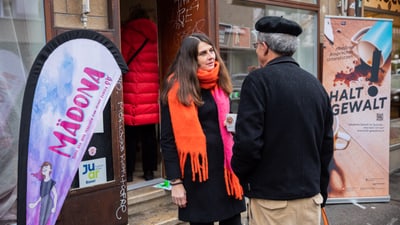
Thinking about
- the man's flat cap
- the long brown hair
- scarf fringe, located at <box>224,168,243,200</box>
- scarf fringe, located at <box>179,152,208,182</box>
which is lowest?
scarf fringe, located at <box>224,168,243,200</box>

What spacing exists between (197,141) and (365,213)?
2780mm

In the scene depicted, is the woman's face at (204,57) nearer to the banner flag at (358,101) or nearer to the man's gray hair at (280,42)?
the man's gray hair at (280,42)

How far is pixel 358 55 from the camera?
4594 millimetres

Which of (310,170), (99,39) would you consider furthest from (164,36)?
(310,170)

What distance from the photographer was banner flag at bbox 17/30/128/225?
2152 millimetres

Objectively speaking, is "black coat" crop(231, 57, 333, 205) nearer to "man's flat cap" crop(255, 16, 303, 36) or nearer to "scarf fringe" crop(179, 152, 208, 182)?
"man's flat cap" crop(255, 16, 303, 36)

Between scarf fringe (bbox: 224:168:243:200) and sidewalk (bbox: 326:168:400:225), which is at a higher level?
scarf fringe (bbox: 224:168:243:200)

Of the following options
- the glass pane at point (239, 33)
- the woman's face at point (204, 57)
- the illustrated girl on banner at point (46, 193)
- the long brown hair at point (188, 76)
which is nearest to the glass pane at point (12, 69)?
the illustrated girl on banner at point (46, 193)

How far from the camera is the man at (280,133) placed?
6.20 ft

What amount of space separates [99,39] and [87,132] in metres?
0.65

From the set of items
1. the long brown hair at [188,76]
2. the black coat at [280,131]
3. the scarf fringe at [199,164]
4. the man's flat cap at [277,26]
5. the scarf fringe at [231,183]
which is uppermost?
the man's flat cap at [277,26]

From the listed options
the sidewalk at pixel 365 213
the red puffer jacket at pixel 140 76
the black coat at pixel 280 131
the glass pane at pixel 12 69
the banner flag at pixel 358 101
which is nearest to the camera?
the black coat at pixel 280 131

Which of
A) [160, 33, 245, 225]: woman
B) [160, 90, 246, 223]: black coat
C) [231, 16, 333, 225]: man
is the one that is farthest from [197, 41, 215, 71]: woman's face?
[231, 16, 333, 225]: man

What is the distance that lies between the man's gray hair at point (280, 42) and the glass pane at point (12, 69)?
6.08ft
